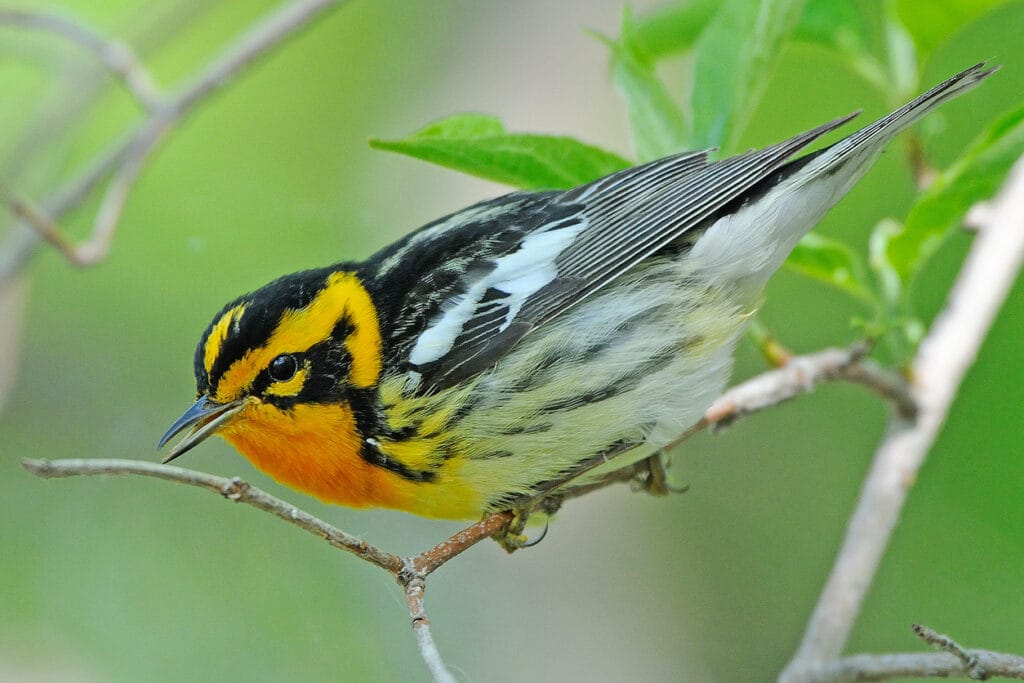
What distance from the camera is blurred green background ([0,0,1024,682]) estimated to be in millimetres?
4871

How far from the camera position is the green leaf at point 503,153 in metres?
2.68

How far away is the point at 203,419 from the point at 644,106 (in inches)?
62.4

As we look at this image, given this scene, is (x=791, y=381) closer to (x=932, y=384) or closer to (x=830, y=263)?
(x=830, y=263)

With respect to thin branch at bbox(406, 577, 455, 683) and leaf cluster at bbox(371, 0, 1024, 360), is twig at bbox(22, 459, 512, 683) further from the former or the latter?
leaf cluster at bbox(371, 0, 1024, 360)

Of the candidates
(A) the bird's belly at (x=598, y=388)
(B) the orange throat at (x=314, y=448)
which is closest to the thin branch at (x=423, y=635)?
(A) the bird's belly at (x=598, y=388)

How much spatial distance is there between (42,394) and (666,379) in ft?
14.2

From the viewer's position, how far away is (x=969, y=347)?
357cm

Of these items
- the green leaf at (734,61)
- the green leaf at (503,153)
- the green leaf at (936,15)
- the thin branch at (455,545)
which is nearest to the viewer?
the thin branch at (455,545)

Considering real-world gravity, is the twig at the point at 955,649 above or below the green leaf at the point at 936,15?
below

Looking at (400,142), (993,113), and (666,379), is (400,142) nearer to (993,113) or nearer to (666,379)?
(666,379)

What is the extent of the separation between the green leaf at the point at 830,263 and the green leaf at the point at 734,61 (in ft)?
1.23

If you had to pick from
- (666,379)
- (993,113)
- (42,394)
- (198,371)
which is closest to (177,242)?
(42,394)

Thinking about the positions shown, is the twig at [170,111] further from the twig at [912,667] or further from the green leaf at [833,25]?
the twig at [912,667]

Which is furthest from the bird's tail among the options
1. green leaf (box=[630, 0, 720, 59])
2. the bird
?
green leaf (box=[630, 0, 720, 59])
